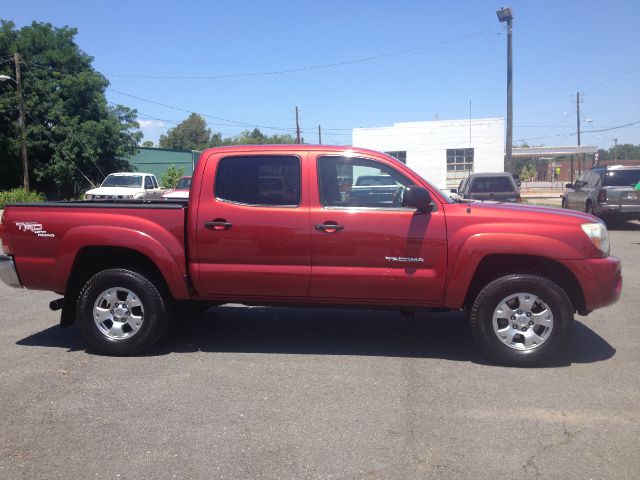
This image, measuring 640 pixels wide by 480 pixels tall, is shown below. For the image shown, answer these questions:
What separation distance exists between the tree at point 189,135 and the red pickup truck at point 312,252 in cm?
9810

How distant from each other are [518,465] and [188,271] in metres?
3.35

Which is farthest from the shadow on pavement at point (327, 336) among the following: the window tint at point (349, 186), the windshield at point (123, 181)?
the windshield at point (123, 181)

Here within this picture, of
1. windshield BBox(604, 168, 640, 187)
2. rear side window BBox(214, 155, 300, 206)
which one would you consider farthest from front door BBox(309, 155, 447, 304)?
windshield BBox(604, 168, 640, 187)

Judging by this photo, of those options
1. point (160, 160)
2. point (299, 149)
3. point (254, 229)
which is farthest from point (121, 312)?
point (160, 160)

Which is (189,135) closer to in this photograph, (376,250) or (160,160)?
(160,160)

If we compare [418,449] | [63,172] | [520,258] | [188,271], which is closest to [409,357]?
[520,258]

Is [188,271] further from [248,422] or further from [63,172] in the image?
[63,172]

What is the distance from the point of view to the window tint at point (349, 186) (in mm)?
5613

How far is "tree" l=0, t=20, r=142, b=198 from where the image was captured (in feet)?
111

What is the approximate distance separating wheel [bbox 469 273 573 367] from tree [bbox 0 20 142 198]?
3188 centimetres

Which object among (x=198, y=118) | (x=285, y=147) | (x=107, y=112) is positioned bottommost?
(x=285, y=147)

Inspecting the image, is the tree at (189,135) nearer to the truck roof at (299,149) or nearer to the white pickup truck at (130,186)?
the white pickup truck at (130,186)

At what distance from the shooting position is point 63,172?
3528 centimetres

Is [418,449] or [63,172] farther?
[63,172]
